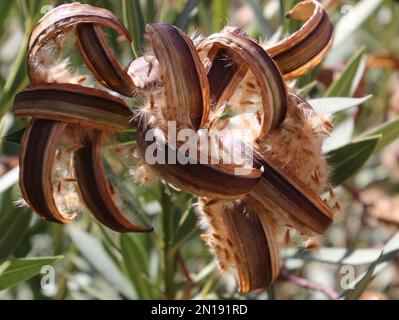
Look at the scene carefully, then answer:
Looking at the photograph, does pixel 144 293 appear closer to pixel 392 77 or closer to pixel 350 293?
pixel 350 293

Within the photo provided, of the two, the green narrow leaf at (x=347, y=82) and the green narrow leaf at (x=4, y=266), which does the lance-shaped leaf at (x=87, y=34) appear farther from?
the green narrow leaf at (x=347, y=82)

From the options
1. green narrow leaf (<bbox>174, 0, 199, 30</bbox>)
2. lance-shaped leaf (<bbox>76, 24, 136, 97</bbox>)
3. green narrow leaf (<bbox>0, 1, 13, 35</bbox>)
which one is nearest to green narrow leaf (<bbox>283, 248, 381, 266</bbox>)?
green narrow leaf (<bbox>174, 0, 199, 30</bbox>)

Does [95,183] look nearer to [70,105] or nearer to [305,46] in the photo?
[70,105]

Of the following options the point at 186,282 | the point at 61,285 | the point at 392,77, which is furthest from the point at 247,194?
the point at 392,77

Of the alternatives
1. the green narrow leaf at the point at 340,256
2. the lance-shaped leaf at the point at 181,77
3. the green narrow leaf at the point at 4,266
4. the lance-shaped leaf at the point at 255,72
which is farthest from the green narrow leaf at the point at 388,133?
the green narrow leaf at the point at 4,266

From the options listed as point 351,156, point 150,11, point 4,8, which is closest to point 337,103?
point 351,156
